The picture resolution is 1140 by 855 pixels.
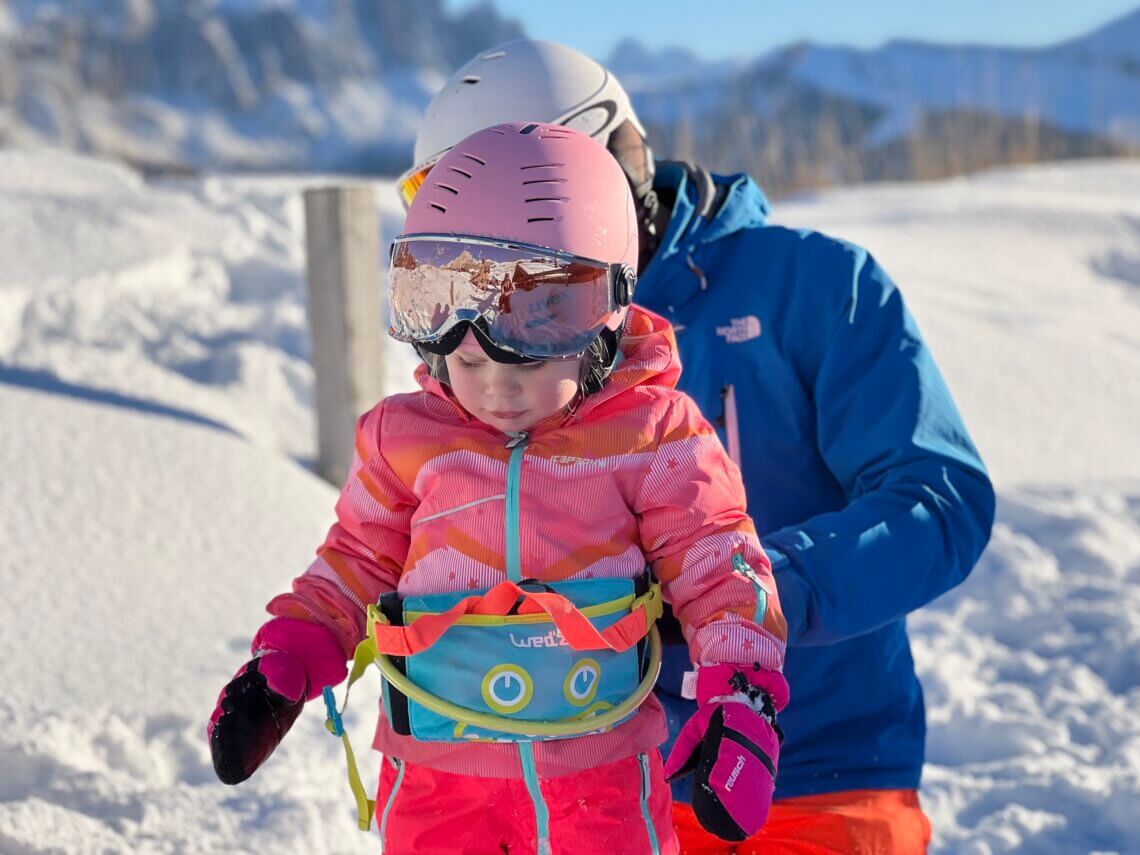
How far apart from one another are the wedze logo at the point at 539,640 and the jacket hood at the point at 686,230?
2.66 feet

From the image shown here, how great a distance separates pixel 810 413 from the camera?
2.08 meters

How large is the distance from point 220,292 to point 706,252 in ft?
15.7

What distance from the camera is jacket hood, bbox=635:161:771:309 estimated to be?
6.92ft

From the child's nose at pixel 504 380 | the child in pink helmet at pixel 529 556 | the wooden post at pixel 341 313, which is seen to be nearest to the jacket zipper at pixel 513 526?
the child in pink helmet at pixel 529 556

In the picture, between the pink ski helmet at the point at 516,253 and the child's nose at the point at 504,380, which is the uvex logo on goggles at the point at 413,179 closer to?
the pink ski helmet at the point at 516,253

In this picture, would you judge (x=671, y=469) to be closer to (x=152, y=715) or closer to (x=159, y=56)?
(x=152, y=715)

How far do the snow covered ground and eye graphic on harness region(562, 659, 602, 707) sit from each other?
3.96ft

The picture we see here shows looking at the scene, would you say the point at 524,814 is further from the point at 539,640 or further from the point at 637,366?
the point at 637,366

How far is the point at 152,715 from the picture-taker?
2.85 meters

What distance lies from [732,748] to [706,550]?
27cm

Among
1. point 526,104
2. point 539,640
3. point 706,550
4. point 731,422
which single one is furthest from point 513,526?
point 526,104

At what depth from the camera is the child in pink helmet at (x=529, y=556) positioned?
4.94 feet

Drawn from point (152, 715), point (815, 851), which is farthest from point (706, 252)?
point (152, 715)

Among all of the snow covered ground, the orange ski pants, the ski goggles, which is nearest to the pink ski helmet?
the ski goggles
